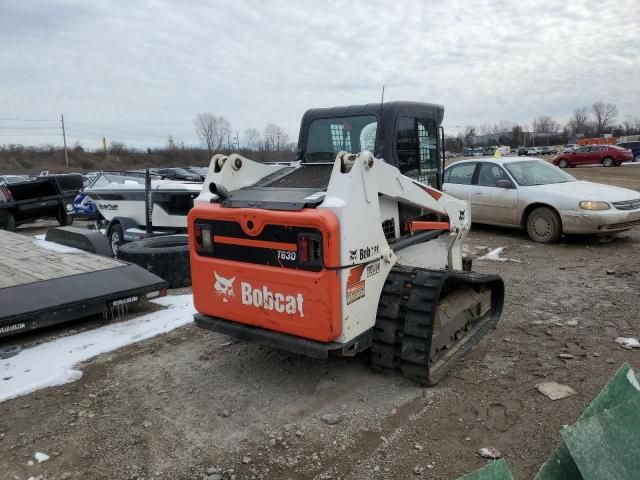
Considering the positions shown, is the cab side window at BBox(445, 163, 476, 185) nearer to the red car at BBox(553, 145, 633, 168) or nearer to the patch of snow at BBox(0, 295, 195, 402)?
the patch of snow at BBox(0, 295, 195, 402)

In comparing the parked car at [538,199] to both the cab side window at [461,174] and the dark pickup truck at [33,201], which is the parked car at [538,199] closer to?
the cab side window at [461,174]

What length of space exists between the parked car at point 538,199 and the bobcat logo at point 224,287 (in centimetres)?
684

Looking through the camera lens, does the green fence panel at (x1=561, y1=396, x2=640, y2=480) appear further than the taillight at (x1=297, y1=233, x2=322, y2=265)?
No

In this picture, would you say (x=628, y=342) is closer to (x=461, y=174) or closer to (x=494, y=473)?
(x=494, y=473)

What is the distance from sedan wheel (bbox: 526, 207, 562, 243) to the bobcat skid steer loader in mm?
4730

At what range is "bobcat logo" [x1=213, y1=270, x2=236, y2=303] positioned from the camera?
3.98 m

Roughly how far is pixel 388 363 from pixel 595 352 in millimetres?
1966

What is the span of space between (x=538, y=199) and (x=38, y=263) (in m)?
7.91

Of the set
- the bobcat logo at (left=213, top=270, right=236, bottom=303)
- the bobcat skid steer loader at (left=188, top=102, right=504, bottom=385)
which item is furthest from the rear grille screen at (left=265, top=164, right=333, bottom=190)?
the bobcat logo at (left=213, top=270, right=236, bottom=303)

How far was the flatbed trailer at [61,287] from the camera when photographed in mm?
4914

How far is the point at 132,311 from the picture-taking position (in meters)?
6.08

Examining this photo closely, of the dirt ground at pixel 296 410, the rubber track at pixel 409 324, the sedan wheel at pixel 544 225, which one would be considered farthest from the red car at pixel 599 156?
the rubber track at pixel 409 324

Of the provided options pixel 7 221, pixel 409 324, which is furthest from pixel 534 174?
pixel 7 221

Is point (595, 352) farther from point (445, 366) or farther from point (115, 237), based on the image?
point (115, 237)
